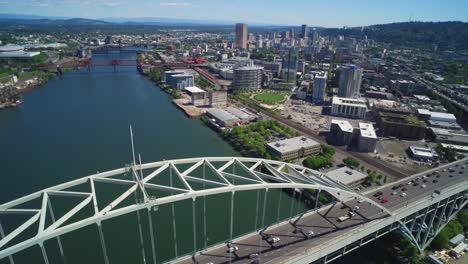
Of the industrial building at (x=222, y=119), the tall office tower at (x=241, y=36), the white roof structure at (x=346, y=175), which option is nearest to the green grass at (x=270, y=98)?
the industrial building at (x=222, y=119)

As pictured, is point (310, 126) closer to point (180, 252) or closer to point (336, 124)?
point (336, 124)

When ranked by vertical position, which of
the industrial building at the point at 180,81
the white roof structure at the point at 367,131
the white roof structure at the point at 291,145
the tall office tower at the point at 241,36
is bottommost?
the white roof structure at the point at 291,145

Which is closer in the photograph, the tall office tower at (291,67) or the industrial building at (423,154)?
the industrial building at (423,154)

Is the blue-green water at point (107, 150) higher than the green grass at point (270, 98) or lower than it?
lower

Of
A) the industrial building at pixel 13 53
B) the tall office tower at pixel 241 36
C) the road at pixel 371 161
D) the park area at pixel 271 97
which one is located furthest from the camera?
the tall office tower at pixel 241 36

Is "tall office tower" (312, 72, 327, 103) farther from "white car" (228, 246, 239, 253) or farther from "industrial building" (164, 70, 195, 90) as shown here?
"white car" (228, 246, 239, 253)

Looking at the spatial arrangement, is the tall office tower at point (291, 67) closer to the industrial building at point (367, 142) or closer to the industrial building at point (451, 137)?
the industrial building at point (451, 137)

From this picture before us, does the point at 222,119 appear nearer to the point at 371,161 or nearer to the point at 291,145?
the point at 291,145

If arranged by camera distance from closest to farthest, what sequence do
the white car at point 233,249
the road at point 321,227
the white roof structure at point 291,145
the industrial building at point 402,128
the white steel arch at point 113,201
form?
1. the white steel arch at point 113,201
2. the road at point 321,227
3. the white car at point 233,249
4. the white roof structure at point 291,145
5. the industrial building at point 402,128
